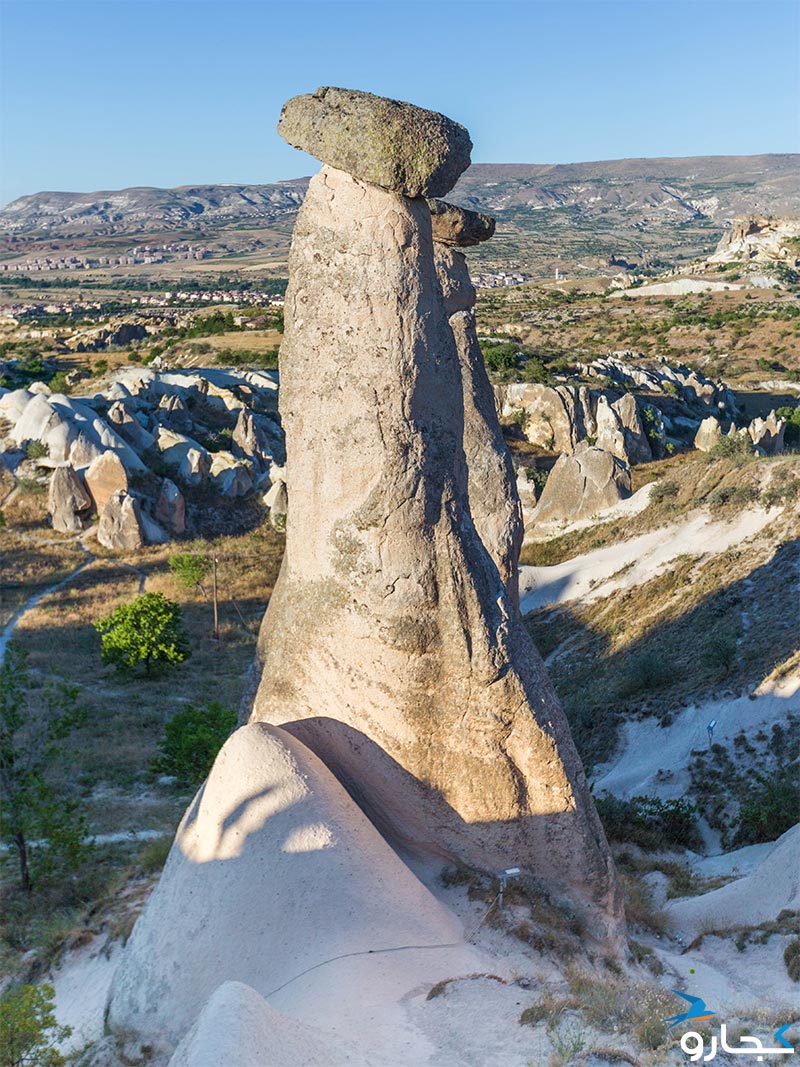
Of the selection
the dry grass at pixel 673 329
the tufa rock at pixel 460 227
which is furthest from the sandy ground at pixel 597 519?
the dry grass at pixel 673 329

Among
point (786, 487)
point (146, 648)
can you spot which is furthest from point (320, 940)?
point (786, 487)

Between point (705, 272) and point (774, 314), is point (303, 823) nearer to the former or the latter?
point (774, 314)

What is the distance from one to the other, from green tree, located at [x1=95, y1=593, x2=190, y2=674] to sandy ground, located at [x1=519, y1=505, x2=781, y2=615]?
807cm

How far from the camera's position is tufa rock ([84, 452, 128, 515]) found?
26500mm

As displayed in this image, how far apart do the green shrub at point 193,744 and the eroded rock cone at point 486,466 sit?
4.33 meters

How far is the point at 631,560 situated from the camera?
68.6 ft

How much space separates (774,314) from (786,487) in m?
52.8

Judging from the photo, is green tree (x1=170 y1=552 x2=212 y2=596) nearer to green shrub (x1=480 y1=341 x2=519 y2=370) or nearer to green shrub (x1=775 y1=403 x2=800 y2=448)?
green shrub (x1=775 y1=403 x2=800 y2=448)

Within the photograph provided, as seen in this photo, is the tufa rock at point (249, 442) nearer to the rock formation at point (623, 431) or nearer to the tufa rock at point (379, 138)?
the rock formation at point (623, 431)

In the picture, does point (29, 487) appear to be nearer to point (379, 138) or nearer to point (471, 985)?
point (379, 138)

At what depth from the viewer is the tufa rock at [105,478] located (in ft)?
86.9

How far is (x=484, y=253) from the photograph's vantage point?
546 feet

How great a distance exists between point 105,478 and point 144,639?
31.6ft

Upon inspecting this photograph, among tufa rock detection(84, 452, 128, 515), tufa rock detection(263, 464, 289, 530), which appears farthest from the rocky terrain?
tufa rock detection(263, 464, 289, 530)
